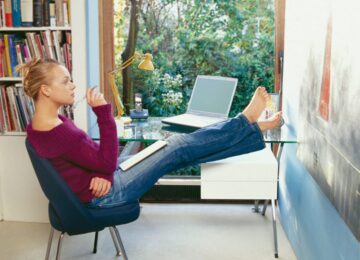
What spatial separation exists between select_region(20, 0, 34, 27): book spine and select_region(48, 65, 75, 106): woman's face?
852 millimetres

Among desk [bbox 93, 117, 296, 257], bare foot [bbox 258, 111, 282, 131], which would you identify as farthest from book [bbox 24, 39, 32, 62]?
bare foot [bbox 258, 111, 282, 131]

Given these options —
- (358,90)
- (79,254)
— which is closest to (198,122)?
(79,254)

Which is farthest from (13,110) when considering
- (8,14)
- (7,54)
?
(8,14)

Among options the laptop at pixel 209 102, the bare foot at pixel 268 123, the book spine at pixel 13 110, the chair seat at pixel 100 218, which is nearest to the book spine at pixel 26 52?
the book spine at pixel 13 110

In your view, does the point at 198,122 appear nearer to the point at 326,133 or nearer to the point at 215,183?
the point at 215,183

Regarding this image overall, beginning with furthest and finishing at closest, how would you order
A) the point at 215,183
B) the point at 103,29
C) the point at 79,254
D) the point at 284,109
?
the point at 103,29
the point at 284,109
the point at 79,254
the point at 215,183

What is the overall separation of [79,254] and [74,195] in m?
0.72

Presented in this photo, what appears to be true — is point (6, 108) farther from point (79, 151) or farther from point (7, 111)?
point (79, 151)

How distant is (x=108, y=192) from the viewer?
233 cm

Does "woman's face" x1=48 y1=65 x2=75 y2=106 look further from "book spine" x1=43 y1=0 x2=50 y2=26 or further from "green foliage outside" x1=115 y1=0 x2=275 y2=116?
"green foliage outside" x1=115 y1=0 x2=275 y2=116

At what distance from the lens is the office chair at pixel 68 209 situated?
214 centimetres

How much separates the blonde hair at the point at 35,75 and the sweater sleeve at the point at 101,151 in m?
0.25

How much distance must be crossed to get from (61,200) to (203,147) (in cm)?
72

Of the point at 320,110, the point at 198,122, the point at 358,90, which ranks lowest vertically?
the point at 198,122
